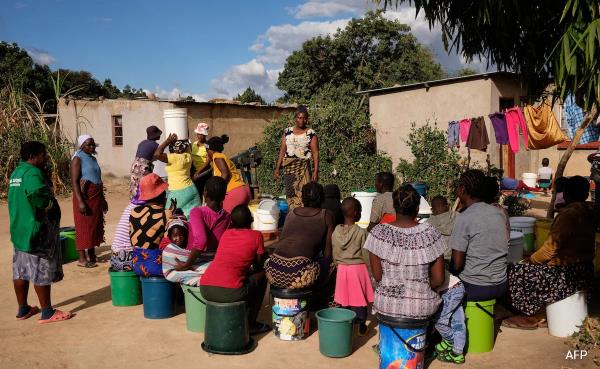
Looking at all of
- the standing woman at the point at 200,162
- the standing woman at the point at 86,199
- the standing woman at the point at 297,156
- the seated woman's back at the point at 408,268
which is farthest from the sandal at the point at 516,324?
the standing woman at the point at 86,199

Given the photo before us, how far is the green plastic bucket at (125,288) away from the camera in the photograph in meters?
5.20

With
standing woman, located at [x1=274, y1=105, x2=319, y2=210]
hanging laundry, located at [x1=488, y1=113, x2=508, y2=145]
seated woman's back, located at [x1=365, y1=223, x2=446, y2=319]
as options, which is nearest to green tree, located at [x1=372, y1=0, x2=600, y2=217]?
seated woman's back, located at [x1=365, y1=223, x2=446, y2=319]

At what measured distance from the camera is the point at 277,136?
45.5 ft

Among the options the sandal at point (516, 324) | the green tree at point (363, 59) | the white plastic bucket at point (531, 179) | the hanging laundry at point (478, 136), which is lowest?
the sandal at point (516, 324)

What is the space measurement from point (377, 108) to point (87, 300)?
34.6 feet

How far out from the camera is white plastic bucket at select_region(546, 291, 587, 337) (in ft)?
14.1

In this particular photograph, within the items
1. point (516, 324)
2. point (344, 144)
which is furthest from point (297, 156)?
point (344, 144)

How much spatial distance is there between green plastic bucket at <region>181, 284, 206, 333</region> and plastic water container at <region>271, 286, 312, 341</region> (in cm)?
67

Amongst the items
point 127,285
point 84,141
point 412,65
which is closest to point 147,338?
point 127,285

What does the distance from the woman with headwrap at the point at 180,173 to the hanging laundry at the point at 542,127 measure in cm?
598

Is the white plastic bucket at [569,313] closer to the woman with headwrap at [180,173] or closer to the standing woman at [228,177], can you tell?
the standing woman at [228,177]

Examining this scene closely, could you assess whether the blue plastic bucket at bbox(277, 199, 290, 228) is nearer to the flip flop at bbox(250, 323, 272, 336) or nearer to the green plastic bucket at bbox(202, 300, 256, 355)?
the flip flop at bbox(250, 323, 272, 336)

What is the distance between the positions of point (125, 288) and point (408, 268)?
309cm

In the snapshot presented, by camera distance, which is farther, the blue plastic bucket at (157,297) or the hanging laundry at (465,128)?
the hanging laundry at (465,128)
